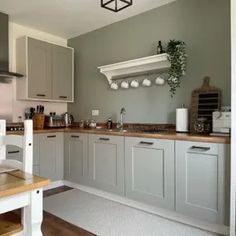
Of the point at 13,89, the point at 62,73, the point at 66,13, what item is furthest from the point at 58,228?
the point at 66,13

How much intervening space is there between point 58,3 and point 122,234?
271 centimetres

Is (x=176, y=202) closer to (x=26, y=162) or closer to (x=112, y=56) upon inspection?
(x=26, y=162)

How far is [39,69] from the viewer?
3.50 metres

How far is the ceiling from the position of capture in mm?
2840

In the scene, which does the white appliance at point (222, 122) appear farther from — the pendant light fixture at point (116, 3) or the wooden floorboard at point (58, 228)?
the wooden floorboard at point (58, 228)

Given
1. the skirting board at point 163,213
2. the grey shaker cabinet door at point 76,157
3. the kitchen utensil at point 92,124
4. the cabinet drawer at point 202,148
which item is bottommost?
the skirting board at point 163,213

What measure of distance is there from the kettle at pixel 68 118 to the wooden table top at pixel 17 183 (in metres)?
2.87

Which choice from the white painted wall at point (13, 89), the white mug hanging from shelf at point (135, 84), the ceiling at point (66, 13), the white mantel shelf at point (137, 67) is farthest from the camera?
the white painted wall at point (13, 89)

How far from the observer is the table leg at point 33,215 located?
3.11ft

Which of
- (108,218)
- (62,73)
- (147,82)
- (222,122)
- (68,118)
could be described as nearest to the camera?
(222,122)

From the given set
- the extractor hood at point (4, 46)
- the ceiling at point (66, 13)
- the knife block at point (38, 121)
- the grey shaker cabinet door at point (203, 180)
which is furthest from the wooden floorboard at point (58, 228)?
the ceiling at point (66, 13)

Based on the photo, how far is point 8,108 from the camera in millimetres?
3357

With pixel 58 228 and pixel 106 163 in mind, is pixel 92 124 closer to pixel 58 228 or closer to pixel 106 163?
pixel 106 163

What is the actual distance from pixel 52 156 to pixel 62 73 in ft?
4.58
